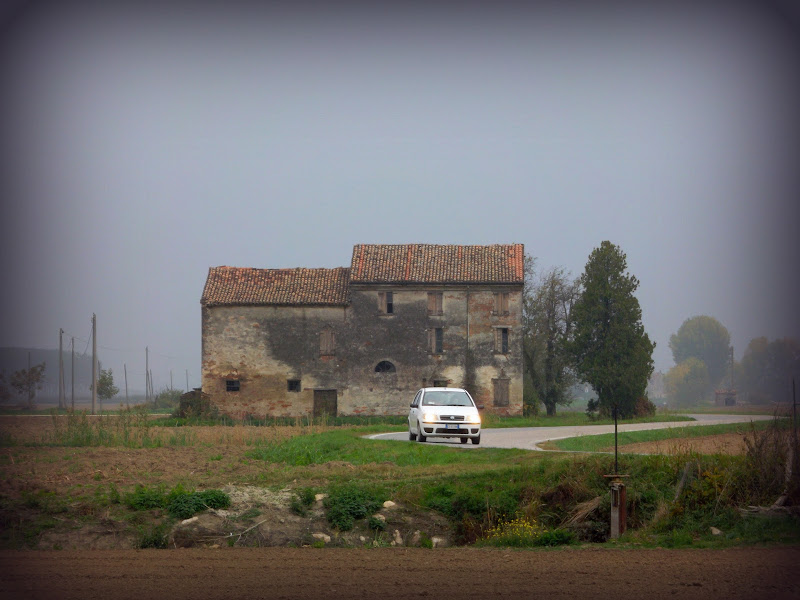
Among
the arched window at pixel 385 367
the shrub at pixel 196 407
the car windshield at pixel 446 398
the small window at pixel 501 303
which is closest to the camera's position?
Answer: the car windshield at pixel 446 398

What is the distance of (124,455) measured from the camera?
25766 millimetres

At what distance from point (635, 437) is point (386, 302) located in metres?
26.4

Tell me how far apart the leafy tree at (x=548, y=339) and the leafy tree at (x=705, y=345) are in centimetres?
5267

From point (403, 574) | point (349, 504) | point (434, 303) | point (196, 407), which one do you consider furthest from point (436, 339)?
point (403, 574)

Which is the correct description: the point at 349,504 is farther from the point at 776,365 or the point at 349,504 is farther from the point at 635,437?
the point at 635,437

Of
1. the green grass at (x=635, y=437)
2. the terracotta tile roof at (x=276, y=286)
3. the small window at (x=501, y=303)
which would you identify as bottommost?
the green grass at (x=635, y=437)

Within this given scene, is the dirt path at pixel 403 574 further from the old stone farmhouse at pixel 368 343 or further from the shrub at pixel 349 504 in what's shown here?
the old stone farmhouse at pixel 368 343

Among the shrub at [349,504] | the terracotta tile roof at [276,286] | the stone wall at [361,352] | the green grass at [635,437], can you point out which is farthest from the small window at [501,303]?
the shrub at [349,504]

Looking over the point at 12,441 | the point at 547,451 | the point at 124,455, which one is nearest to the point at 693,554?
the point at 547,451

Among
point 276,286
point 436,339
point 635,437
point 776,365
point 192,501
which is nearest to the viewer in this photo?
point 776,365

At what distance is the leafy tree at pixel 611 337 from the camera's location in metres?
49.1

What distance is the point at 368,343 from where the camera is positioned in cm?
5300

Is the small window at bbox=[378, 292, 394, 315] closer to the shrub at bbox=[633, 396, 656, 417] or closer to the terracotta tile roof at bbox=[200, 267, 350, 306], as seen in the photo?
the terracotta tile roof at bbox=[200, 267, 350, 306]

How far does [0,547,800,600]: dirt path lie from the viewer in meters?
12.4
